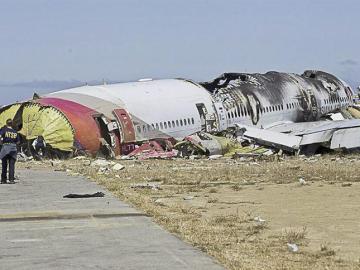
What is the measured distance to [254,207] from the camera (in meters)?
17.5

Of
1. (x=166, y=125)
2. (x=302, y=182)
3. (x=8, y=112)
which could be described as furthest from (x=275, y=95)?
(x=302, y=182)

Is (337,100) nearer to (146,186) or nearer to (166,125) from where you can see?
(166,125)

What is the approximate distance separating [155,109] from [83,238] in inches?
1010

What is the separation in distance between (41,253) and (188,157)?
87.1 ft

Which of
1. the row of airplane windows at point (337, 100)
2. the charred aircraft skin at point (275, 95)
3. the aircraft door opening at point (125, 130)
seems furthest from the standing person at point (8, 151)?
the row of airplane windows at point (337, 100)

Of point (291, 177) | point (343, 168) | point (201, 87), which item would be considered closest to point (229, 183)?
point (291, 177)

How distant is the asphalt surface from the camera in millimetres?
10039

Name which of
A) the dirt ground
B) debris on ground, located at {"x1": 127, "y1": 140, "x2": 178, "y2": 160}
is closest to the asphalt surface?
the dirt ground

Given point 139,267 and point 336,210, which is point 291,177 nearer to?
point 336,210

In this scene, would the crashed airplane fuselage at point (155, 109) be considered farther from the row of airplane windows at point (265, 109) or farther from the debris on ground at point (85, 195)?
the debris on ground at point (85, 195)

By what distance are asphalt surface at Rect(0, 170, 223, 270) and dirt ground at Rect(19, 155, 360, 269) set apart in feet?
1.47

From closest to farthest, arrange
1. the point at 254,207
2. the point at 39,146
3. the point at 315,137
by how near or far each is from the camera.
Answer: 1. the point at 254,207
2. the point at 39,146
3. the point at 315,137

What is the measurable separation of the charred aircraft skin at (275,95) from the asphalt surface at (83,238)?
2445cm

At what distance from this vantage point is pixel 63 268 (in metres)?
9.66
